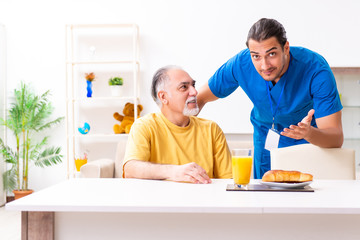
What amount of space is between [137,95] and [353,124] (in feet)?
7.00

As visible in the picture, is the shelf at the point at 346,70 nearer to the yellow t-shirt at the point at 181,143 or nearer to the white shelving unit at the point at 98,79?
the white shelving unit at the point at 98,79

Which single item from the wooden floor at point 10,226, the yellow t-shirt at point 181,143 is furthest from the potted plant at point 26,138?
the yellow t-shirt at point 181,143

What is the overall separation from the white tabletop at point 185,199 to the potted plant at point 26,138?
3282mm

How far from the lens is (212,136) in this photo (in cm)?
212

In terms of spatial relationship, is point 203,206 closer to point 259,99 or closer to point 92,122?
point 259,99

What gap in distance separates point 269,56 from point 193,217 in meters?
1.06

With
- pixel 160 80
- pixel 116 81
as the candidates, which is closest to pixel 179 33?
pixel 116 81

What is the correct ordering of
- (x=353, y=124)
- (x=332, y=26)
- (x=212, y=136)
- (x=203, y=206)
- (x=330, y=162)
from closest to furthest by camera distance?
(x=203, y=206) < (x=330, y=162) < (x=212, y=136) < (x=353, y=124) < (x=332, y=26)

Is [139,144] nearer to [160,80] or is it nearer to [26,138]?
[160,80]

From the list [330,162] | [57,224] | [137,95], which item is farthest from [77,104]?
[57,224]

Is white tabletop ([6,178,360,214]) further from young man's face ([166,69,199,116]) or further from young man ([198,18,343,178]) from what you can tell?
young man's face ([166,69,199,116])

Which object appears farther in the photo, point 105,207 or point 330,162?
point 330,162

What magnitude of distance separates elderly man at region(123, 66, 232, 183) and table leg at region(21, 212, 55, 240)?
684 millimetres

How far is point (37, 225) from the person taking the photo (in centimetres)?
115
